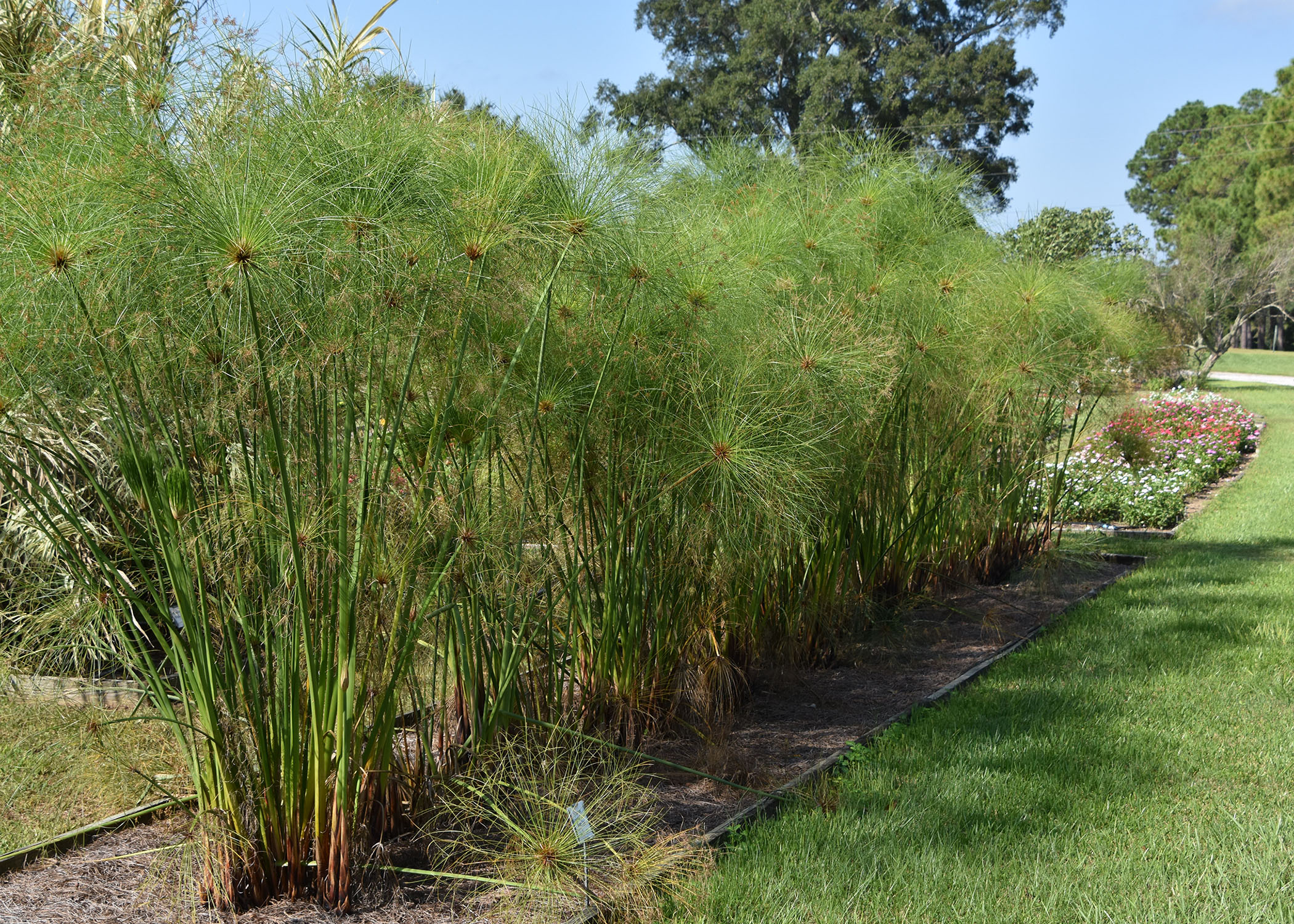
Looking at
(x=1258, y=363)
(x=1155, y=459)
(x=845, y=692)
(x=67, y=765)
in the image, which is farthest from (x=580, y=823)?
(x=1258, y=363)

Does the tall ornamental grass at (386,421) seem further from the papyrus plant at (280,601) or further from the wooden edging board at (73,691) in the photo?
the wooden edging board at (73,691)

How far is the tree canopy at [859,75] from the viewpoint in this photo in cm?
2547

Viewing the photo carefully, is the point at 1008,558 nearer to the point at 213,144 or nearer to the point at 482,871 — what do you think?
the point at 482,871

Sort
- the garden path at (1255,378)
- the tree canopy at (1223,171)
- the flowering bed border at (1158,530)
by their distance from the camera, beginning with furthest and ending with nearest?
the tree canopy at (1223,171) → the garden path at (1255,378) → the flowering bed border at (1158,530)

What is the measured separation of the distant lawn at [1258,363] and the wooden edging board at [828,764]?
29.7 m

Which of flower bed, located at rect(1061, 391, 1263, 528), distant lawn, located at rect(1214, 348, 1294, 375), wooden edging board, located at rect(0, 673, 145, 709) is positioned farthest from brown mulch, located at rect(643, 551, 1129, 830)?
distant lawn, located at rect(1214, 348, 1294, 375)

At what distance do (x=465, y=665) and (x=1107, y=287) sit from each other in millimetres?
6017

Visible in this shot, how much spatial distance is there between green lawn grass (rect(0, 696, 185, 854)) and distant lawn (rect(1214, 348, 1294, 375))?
110 ft

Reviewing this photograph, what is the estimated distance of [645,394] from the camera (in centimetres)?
377

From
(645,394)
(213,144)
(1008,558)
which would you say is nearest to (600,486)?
(645,394)

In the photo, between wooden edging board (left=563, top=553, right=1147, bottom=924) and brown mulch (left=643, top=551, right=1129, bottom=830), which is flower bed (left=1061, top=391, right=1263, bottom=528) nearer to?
brown mulch (left=643, top=551, right=1129, bottom=830)

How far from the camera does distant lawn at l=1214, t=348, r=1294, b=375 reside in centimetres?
3369

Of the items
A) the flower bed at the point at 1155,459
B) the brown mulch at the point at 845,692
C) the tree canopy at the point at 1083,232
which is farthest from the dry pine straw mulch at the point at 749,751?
the tree canopy at the point at 1083,232

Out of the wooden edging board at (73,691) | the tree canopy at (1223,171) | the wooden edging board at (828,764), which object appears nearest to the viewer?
the wooden edging board at (828,764)
